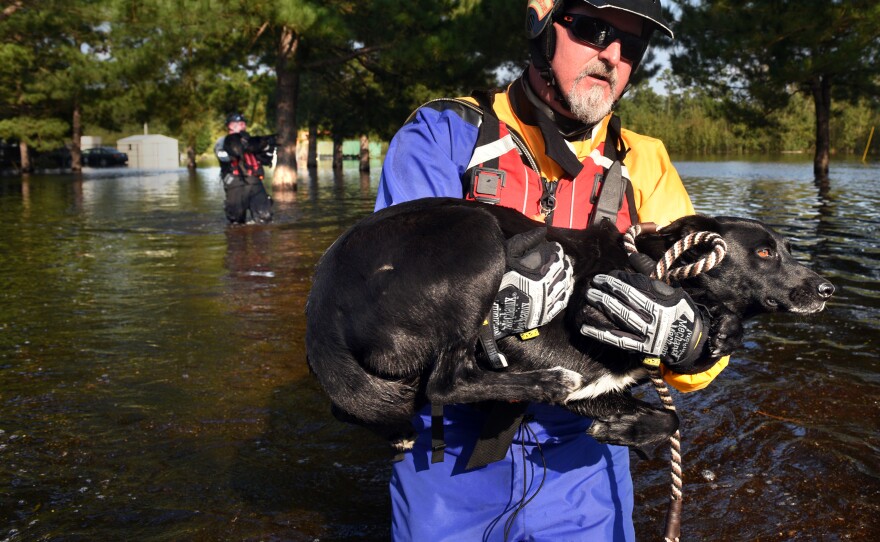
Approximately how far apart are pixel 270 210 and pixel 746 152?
99.7 meters

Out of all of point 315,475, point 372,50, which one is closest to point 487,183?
point 315,475

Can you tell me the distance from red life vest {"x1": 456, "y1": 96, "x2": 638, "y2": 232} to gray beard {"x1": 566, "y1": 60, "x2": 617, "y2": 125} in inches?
7.3

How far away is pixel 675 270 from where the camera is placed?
2.72 metres

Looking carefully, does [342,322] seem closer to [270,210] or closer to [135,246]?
[135,246]

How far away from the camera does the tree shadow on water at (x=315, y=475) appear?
452 centimetres

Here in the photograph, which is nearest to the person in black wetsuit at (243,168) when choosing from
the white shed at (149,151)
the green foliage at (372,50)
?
the green foliage at (372,50)

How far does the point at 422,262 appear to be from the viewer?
250cm

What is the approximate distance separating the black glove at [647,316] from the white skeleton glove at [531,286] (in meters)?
0.12

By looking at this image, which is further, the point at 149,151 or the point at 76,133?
the point at 149,151

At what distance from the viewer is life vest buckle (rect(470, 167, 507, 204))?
2.84 metres

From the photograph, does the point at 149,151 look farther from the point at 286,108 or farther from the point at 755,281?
the point at 755,281

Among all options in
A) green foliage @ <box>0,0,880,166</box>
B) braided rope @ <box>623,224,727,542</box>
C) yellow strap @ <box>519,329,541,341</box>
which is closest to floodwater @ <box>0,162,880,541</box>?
braided rope @ <box>623,224,727,542</box>

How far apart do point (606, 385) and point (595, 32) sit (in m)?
1.39

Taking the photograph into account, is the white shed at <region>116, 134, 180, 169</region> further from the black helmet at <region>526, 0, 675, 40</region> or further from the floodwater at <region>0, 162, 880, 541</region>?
the black helmet at <region>526, 0, 675, 40</region>
